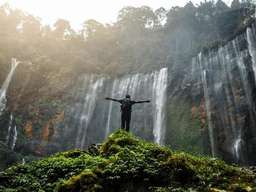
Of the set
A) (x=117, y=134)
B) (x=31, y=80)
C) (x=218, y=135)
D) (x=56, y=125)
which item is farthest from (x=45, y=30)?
(x=117, y=134)

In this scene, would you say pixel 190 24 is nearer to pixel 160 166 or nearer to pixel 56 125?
pixel 56 125

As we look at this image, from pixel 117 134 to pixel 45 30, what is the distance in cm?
3717

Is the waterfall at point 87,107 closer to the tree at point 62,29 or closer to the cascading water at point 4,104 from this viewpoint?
the cascading water at point 4,104

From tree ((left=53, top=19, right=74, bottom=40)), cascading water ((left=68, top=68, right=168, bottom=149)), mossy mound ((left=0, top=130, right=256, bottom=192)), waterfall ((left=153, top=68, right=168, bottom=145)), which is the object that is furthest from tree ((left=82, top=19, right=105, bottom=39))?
mossy mound ((left=0, top=130, right=256, bottom=192))

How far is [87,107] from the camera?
31312 mm

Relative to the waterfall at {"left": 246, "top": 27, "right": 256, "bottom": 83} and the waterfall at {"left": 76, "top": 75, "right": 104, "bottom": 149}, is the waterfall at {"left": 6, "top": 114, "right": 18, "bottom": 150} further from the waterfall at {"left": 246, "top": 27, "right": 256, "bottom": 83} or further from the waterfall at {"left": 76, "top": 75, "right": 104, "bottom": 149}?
the waterfall at {"left": 246, "top": 27, "right": 256, "bottom": 83}

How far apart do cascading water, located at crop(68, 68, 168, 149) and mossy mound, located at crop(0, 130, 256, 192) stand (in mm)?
19681

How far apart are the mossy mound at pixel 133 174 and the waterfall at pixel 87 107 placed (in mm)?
21213

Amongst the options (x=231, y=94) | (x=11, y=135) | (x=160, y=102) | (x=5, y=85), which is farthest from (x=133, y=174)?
(x=5, y=85)

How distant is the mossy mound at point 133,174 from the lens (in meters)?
6.45

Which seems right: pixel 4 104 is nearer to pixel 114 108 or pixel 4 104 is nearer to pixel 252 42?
pixel 114 108

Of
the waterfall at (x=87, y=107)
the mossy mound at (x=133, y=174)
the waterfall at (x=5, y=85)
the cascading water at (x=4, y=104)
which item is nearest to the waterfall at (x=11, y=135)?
the cascading water at (x=4, y=104)

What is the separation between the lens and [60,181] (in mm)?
7301

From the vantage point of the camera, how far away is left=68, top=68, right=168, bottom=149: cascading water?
28805mm
